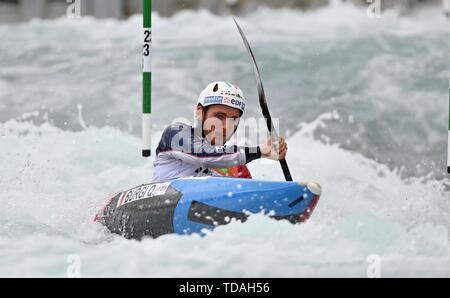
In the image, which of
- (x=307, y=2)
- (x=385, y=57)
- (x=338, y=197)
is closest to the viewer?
(x=338, y=197)

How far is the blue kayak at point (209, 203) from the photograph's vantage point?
4.72 metres

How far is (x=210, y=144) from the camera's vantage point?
5.23m

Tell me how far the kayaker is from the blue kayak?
0.21 metres

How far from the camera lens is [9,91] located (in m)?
11.1

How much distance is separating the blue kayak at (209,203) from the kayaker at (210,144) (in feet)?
0.67

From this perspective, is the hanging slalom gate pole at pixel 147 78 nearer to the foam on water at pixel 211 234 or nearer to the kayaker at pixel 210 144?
the foam on water at pixel 211 234

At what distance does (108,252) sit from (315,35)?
31.4 feet

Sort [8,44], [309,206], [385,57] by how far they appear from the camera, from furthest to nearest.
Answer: [8,44]
[385,57]
[309,206]

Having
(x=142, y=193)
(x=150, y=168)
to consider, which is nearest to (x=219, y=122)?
(x=142, y=193)

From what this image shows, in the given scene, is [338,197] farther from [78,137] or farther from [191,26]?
[191,26]

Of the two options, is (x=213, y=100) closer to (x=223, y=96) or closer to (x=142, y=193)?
(x=223, y=96)

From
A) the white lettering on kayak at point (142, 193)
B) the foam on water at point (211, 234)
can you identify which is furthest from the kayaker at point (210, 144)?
the foam on water at point (211, 234)

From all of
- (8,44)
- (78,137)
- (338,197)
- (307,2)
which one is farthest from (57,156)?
(307,2)

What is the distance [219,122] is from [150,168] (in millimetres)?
3052
